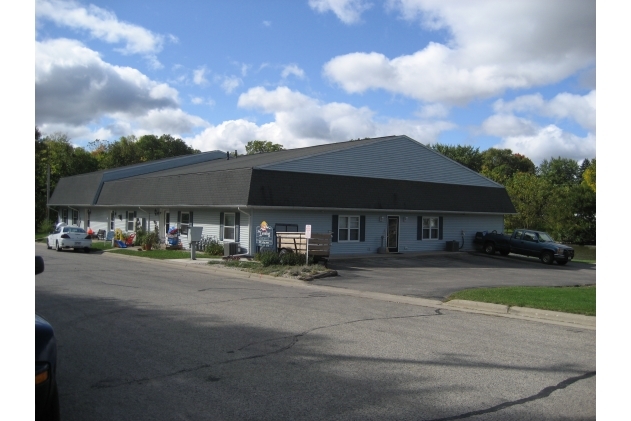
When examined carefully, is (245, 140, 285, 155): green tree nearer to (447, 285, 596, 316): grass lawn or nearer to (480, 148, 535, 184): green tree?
(480, 148, 535, 184): green tree

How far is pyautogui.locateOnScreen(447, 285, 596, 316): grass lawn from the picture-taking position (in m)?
12.9

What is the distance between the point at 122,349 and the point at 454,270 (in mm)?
18936

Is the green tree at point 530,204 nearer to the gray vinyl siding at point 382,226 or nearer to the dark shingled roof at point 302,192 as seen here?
the gray vinyl siding at point 382,226

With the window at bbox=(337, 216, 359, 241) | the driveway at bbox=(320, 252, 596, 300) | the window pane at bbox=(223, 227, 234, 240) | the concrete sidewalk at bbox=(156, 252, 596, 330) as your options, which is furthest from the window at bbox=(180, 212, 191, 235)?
the concrete sidewalk at bbox=(156, 252, 596, 330)

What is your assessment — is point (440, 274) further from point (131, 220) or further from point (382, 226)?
point (131, 220)

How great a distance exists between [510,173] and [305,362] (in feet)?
270

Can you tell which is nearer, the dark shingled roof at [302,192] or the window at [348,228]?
the dark shingled roof at [302,192]

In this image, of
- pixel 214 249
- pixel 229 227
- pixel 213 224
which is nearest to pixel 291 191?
pixel 229 227

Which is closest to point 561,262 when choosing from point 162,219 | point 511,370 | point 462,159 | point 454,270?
point 454,270

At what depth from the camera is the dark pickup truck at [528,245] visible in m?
30.8

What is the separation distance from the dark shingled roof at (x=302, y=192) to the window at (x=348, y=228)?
3.52 ft

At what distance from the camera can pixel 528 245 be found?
106ft

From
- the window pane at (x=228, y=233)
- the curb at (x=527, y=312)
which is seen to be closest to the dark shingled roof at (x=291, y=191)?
the window pane at (x=228, y=233)

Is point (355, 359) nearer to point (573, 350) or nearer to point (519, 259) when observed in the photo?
point (573, 350)
